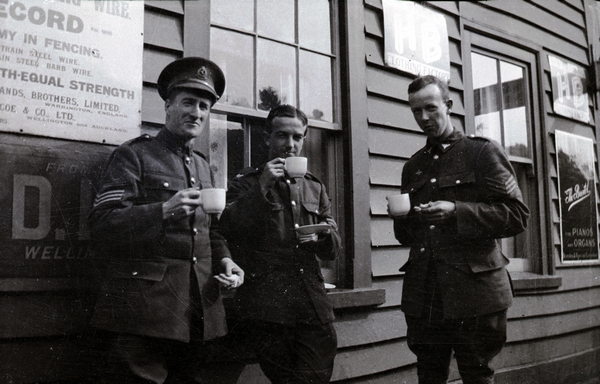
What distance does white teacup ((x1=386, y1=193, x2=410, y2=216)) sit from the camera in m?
2.34

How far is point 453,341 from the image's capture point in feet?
7.72

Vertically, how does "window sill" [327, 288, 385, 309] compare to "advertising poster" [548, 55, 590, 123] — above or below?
below

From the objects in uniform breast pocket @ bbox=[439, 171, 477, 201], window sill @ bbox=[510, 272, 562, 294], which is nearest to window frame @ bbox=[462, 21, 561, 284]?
window sill @ bbox=[510, 272, 562, 294]

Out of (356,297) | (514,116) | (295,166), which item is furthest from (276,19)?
(514,116)

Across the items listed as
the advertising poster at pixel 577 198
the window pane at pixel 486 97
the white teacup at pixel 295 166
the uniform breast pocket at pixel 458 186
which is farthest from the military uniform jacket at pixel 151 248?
the advertising poster at pixel 577 198

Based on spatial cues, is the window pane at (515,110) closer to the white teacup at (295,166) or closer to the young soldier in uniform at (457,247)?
the young soldier in uniform at (457,247)

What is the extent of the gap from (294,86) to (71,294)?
1.61 metres

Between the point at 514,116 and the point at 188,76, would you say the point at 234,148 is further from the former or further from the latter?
the point at 514,116

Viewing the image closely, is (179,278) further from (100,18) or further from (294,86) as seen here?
(294,86)

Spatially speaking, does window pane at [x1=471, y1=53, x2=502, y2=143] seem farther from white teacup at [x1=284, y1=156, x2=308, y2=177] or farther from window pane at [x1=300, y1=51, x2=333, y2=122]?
white teacup at [x1=284, y1=156, x2=308, y2=177]

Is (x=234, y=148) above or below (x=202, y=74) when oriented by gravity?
below

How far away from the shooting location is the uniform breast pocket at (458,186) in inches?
95.9

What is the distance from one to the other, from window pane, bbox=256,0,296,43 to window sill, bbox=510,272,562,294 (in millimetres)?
2663

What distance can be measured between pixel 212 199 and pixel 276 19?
4.59 feet
